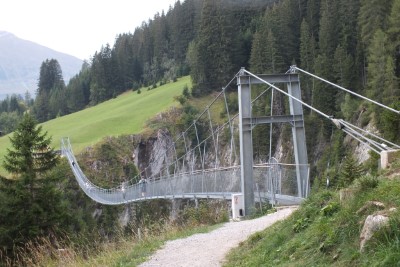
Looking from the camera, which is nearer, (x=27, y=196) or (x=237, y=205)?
(x=237, y=205)

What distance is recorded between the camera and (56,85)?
8325 centimetres

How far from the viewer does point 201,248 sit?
23.8 ft

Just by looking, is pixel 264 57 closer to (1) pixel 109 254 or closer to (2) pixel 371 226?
(1) pixel 109 254

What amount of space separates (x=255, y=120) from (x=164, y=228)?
3.53m

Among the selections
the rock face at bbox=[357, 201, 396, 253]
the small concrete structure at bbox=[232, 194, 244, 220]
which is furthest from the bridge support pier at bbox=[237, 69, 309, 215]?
the rock face at bbox=[357, 201, 396, 253]

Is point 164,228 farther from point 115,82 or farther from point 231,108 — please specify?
point 115,82

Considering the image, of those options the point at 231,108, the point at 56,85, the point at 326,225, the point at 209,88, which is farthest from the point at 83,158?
the point at 56,85

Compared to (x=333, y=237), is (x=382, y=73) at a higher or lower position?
higher

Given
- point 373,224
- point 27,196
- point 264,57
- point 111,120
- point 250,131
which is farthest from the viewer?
point 111,120

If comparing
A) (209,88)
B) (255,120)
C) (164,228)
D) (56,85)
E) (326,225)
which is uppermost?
(56,85)

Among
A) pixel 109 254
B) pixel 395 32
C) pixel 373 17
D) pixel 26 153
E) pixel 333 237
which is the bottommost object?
pixel 109 254

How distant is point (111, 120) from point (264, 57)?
14761 millimetres

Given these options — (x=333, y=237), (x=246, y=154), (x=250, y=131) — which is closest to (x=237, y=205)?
(x=246, y=154)

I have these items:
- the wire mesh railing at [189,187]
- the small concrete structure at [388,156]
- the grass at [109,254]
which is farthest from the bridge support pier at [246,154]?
the small concrete structure at [388,156]
